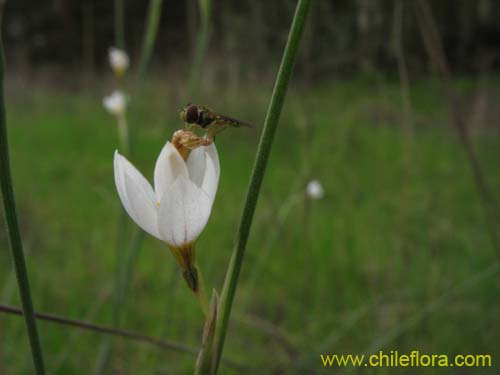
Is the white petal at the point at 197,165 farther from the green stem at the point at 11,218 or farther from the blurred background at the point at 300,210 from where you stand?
the blurred background at the point at 300,210

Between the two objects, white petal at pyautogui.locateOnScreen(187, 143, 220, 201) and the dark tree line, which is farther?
the dark tree line

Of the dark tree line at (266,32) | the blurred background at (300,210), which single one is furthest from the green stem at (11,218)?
the dark tree line at (266,32)

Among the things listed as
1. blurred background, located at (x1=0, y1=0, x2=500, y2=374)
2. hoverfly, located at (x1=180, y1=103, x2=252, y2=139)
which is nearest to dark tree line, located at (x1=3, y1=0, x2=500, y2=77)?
blurred background, located at (x1=0, y1=0, x2=500, y2=374)


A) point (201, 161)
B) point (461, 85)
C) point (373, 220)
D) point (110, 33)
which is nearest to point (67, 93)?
point (110, 33)

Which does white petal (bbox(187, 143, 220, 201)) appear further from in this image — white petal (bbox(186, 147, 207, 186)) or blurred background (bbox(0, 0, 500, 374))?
blurred background (bbox(0, 0, 500, 374))

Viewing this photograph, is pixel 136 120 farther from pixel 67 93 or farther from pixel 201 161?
pixel 67 93

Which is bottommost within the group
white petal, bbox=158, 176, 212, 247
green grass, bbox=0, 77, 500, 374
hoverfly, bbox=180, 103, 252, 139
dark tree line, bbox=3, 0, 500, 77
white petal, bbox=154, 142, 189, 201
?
green grass, bbox=0, 77, 500, 374

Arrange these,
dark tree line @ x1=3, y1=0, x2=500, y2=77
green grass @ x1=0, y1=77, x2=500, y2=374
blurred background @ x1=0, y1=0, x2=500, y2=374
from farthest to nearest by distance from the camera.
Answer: dark tree line @ x1=3, y1=0, x2=500, y2=77
green grass @ x1=0, y1=77, x2=500, y2=374
blurred background @ x1=0, y1=0, x2=500, y2=374
